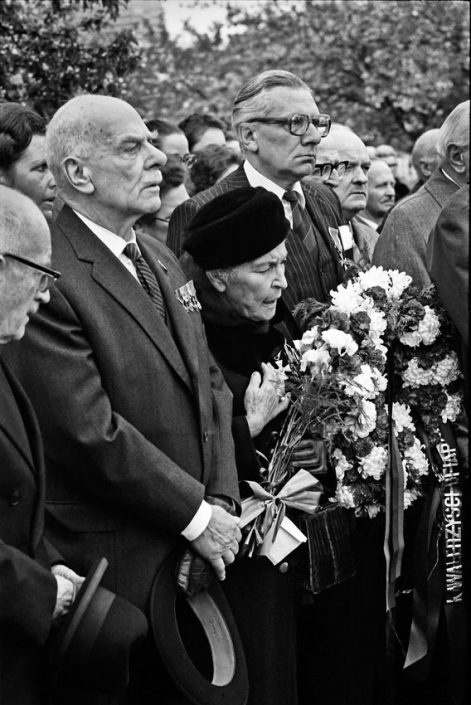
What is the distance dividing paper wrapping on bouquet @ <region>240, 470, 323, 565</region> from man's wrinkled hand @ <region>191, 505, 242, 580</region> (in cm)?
22

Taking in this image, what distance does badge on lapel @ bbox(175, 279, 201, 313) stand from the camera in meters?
4.36

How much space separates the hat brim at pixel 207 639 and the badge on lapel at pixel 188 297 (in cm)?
91

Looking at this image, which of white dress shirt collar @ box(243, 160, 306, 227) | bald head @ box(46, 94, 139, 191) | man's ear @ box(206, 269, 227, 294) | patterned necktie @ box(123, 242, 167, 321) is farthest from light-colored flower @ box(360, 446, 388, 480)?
bald head @ box(46, 94, 139, 191)

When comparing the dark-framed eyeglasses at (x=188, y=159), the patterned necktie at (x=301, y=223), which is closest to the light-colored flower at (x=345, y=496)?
the patterned necktie at (x=301, y=223)

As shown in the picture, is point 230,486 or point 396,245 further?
point 396,245

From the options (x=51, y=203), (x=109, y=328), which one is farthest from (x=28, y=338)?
(x=51, y=203)

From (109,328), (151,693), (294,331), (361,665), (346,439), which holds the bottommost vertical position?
(361,665)

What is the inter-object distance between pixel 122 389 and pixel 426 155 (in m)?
5.46

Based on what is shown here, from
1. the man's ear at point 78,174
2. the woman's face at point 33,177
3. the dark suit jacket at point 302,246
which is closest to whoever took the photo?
the man's ear at point 78,174

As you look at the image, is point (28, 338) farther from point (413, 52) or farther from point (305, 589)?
point (413, 52)

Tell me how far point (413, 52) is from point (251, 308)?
14.6 m

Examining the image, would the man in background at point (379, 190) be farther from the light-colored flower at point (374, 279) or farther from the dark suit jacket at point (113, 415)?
the dark suit jacket at point (113, 415)

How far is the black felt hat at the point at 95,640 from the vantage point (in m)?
3.42

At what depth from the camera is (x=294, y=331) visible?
4.88 meters
